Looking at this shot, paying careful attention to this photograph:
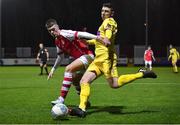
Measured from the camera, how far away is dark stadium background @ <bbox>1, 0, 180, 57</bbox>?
193 ft

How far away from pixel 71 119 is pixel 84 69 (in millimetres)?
1728

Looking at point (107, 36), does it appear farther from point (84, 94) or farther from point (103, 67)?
point (84, 94)

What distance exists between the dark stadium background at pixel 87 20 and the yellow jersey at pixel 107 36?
156ft

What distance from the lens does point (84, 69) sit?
1120 centimetres

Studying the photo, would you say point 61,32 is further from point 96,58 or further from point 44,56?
point 44,56

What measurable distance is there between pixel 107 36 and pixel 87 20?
1968 inches

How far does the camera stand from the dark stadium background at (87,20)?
58.8 m

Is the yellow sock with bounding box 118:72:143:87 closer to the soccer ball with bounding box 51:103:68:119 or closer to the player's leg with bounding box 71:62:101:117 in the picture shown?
the player's leg with bounding box 71:62:101:117

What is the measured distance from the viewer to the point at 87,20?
59.9m

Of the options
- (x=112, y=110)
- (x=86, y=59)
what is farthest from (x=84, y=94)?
(x=112, y=110)

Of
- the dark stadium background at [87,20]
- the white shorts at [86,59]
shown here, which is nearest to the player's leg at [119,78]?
the white shorts at [86,59]

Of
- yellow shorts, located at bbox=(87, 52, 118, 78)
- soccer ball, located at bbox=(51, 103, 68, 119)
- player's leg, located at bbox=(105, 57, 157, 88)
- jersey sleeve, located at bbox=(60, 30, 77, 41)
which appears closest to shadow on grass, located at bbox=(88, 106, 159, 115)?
player's leg, located at bbox=(105, 57, 157, 88)

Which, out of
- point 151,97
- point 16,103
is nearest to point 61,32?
point 16,103

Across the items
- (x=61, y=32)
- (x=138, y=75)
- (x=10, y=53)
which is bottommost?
(x=10, y=53)
